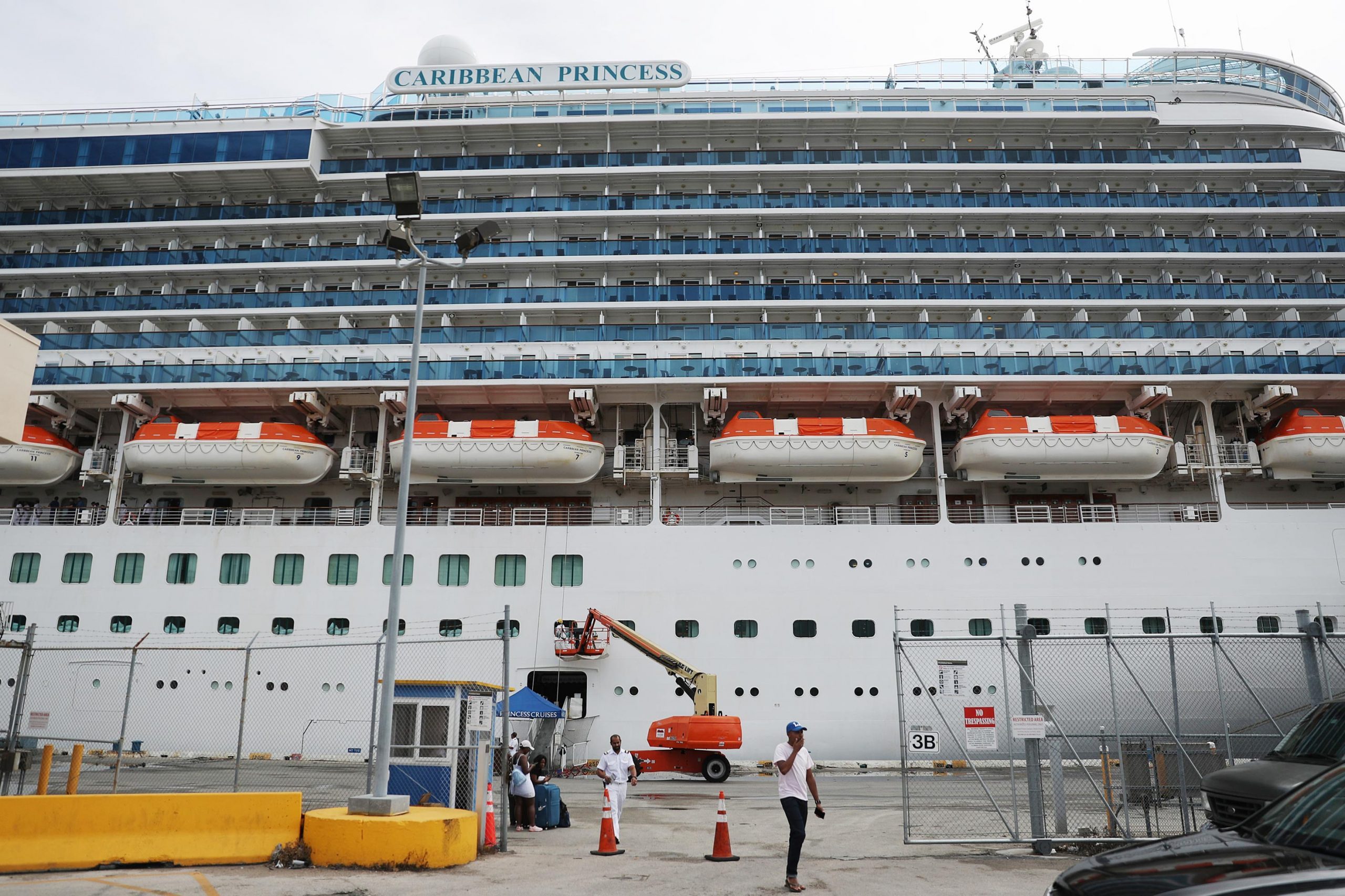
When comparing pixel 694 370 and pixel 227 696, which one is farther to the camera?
pixel 694 370

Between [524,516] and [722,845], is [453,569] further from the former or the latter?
[722,845]

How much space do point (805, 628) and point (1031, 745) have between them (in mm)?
10121

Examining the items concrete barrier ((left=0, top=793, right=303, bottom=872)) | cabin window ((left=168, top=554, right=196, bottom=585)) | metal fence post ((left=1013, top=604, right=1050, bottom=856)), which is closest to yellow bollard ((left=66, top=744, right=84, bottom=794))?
concrete barrier ((left=0, top=793, right=303, bottom=872))

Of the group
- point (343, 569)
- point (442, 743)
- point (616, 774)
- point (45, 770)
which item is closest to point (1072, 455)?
point (616, 774)

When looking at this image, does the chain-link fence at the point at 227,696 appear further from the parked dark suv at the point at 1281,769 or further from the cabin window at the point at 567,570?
the parked dark suv at the point at 1281,769

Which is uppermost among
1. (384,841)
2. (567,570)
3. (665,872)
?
(567,570)

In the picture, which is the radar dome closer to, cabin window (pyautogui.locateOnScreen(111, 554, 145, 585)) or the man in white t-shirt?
cabin window (pyautogui.locateOnScreen(111, 554, 145, 585))

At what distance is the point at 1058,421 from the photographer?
22.0 meters

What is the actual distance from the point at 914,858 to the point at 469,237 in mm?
8877

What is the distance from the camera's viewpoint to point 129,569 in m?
22.3

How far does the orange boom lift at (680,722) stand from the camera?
18.4m

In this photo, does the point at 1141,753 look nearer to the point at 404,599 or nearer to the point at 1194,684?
the point at 1194,684

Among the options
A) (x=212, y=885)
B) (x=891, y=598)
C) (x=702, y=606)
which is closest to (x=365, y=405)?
(x=702, y=606)

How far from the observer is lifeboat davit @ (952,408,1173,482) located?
21734mm
